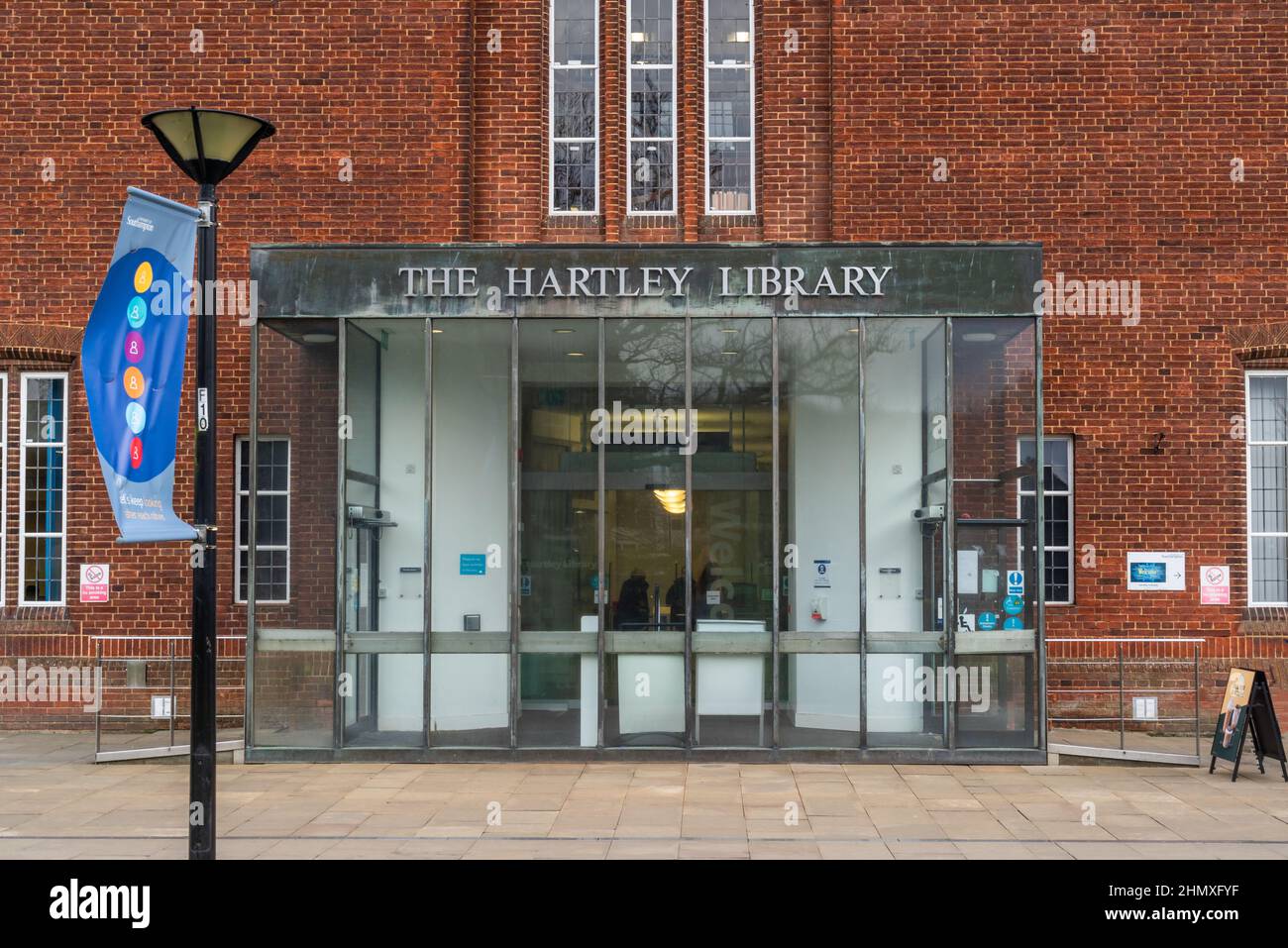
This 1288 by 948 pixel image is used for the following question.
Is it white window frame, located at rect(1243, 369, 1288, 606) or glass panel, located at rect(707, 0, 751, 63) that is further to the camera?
glass panel, located at rect(707, 0, 751, 63)

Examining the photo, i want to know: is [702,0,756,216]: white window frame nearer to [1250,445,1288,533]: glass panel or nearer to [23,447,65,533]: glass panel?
[1250,445,1288,533]: glass panel

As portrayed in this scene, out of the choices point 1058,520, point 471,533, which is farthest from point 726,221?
point 1058,520

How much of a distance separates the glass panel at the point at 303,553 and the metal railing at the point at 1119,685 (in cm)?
816

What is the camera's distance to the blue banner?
8.48 m

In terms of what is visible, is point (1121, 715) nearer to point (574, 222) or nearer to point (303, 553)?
point (574, 222)

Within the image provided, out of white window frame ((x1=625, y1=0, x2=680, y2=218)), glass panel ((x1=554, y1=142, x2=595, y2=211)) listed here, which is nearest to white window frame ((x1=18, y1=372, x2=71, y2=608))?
glass panel ((x1=554, y1=142, x2=595, y2=211))

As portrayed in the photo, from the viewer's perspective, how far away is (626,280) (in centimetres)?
1398

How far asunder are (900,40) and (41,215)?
34.6ft

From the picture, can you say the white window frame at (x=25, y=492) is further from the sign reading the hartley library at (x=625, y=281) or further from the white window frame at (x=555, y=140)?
the white window frame at (x=555, y=140)

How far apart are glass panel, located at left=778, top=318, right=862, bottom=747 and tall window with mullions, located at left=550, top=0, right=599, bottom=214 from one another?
147 inches

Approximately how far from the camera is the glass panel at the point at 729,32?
16.2m

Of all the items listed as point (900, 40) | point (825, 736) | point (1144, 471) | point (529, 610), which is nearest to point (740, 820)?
point (825, 736)

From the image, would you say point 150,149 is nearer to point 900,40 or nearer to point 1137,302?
point 900,40

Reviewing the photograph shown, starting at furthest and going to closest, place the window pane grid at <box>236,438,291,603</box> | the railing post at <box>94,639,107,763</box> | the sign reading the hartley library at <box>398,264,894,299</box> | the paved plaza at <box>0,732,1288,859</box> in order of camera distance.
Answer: the window pane grid at <box>236,438,291,603</box>
the railing post at <box>94,639,107,763</box>
the sign reading the hartley library at <box>398,264,894,299</box>
the paved plaza at <box>0,732,1288,859</box>
